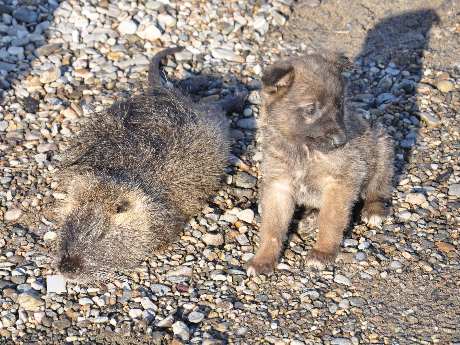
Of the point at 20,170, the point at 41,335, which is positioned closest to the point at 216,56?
the point at 20,170

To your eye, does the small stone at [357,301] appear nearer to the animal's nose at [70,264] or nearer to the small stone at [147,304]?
the small stone at [147,304]

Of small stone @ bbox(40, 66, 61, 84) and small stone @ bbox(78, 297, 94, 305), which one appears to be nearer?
small stone @ bbox(78, 297, 94, 305)

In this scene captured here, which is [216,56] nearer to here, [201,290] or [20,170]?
[20,170]

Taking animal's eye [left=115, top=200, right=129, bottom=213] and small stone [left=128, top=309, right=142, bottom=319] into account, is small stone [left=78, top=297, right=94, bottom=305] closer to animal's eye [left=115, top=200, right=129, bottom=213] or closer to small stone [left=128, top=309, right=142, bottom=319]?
small stone [left=128, top=309, right=142, bottom=319]

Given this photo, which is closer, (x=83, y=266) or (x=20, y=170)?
(x=83, y=266)

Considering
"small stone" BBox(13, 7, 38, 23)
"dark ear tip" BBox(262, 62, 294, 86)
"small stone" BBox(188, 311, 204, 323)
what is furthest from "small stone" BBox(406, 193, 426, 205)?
"small stone" BBox(13, 7, 38, 23)

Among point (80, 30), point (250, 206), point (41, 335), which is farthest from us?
point (80, 30)

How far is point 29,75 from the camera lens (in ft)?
33.8

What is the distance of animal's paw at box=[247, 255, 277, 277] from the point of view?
7.59m

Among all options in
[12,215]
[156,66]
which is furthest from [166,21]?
[12,215]

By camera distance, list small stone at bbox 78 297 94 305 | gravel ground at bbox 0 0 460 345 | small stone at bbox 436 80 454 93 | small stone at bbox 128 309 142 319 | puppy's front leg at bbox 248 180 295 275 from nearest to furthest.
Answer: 1. gravel ground at bbox 0 0 460 345
2. small stone at bbox 128 309 142 319
3. small stone at bbox 78 297 94 305
4. puppy's front leg at bbox 248 180 295 275
5. small stone at bbox 436 80 454 93

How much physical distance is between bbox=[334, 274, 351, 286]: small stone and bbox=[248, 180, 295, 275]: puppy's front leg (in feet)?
1.98

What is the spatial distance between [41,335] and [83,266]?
787 millimetres

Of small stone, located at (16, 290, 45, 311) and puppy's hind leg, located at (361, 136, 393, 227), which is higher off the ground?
puppy's hind leg, located at (361, 136, 393, 227)
